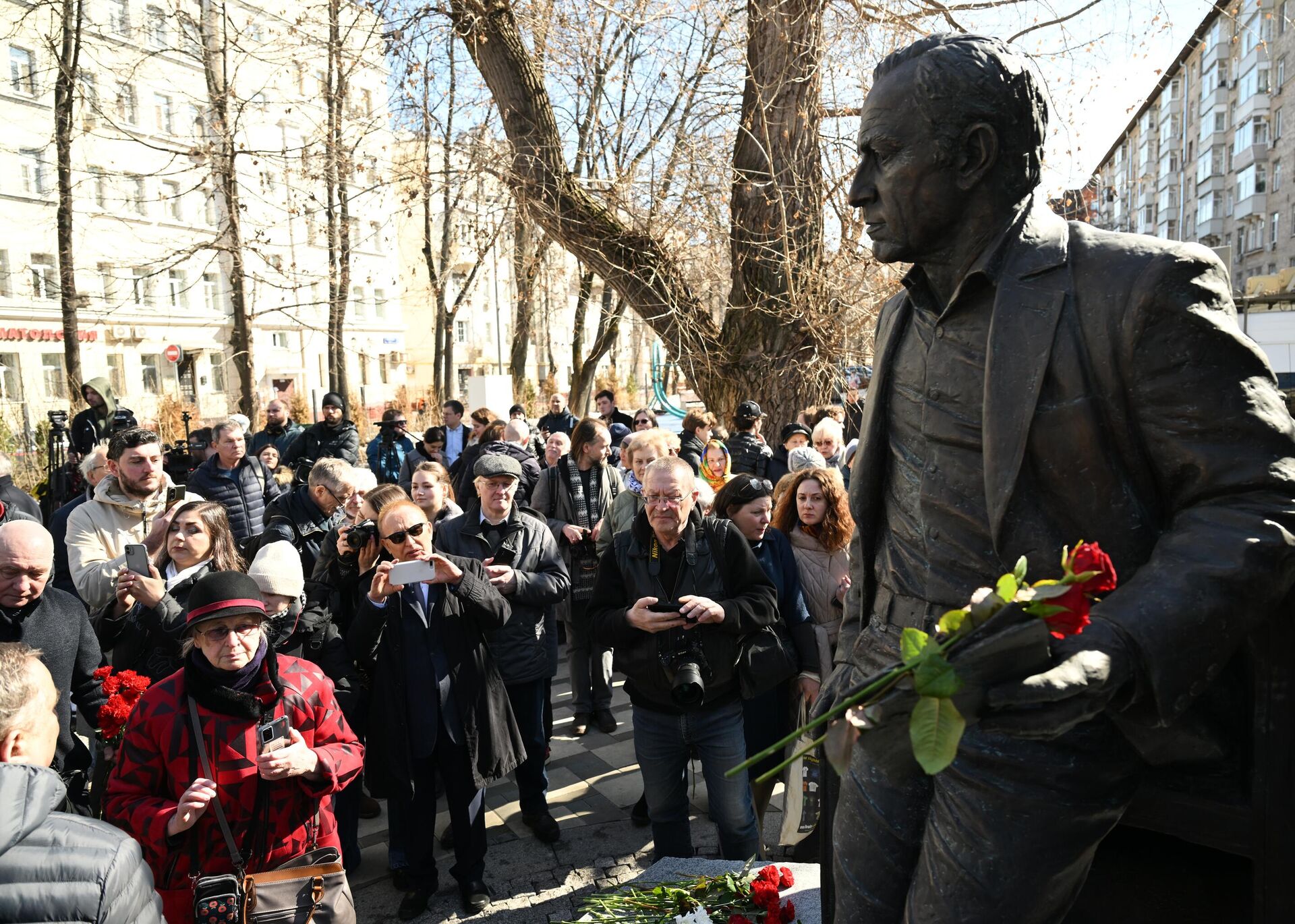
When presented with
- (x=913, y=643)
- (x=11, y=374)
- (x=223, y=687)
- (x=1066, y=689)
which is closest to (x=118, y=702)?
(x=223, y=687)

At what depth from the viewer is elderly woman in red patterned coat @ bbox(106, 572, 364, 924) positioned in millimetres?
3088

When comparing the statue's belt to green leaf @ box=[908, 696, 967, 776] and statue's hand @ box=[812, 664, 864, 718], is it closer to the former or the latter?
statue's hand @ box=[812, 664, 864, 718]

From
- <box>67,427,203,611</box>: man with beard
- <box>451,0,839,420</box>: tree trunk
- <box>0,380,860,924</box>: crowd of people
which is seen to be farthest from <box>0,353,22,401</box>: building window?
<box>67,427,203,611</box>: man with beard

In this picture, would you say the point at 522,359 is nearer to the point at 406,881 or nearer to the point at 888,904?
the point at 406,881

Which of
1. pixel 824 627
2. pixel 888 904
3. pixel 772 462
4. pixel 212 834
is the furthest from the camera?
pixel 772 462

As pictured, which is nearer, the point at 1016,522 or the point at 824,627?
the point at 1016,522

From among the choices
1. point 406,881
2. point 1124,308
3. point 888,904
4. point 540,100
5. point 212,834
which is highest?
point 540,100

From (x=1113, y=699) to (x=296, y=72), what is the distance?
15.1 metres

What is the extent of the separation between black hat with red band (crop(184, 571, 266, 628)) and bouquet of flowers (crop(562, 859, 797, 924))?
1.47 metres

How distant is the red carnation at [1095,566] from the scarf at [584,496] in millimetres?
5885

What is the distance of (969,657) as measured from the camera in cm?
130

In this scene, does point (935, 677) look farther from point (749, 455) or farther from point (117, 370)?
point (117, 370)

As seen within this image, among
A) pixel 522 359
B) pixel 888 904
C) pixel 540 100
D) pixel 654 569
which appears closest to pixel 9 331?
pixel 522 359

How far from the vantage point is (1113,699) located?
147cm
